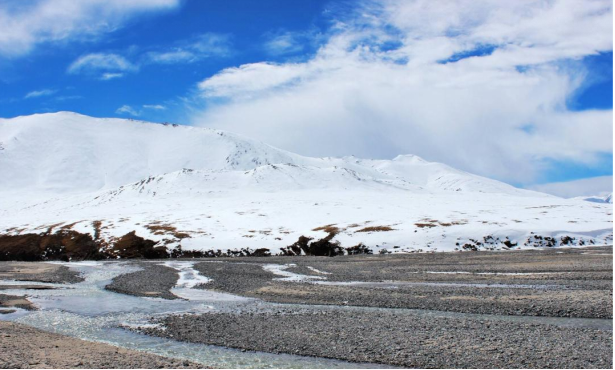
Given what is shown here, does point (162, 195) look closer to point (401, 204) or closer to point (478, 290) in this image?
point (401, 204)

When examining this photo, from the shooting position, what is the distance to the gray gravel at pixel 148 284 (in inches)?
1297

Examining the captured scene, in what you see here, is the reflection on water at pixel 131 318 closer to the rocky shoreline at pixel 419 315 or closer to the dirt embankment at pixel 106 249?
the rocky shoreline at pixel 419 315

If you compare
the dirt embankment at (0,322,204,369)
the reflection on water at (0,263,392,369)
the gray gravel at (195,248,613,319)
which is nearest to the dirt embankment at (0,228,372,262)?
the gray gravel at (195,248,613,319)

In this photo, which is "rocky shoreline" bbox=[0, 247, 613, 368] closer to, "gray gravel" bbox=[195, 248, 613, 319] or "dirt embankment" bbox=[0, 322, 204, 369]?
"gray gravel" bbox=[195, 248, 613, 319]

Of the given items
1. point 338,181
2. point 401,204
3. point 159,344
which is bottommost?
point 159,344

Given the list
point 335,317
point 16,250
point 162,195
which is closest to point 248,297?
point 335,317

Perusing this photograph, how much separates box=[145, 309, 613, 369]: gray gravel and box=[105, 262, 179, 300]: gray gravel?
10.5 meters

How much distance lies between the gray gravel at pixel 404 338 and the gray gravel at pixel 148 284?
10452 millimetres

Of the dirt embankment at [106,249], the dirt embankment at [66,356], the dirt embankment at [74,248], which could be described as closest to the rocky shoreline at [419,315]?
the dirt embankment at [66,356]

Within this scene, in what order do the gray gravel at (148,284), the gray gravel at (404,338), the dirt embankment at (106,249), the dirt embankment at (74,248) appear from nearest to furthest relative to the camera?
the gray gravel at (404,338)
the gray gravel at (148,284)
the dirt embankment at (106,249)
the dirt embankment at (74,248)

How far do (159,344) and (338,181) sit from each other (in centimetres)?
16996

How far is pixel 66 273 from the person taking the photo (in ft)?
158

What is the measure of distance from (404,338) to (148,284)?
25.2 meters

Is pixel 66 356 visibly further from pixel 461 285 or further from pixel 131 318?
pixel 461 285
